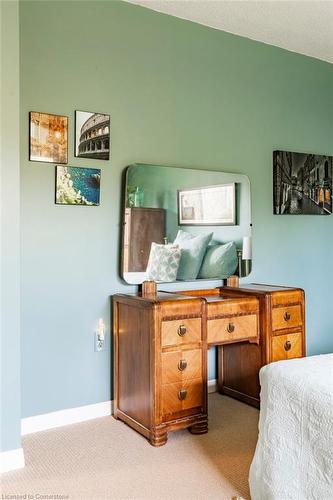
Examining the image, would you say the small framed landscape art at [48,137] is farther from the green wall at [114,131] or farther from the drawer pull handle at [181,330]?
the drawer pull handle at [181,330]

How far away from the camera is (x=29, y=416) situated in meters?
2.73

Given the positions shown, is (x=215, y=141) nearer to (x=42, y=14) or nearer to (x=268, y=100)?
(x=268, y=100)

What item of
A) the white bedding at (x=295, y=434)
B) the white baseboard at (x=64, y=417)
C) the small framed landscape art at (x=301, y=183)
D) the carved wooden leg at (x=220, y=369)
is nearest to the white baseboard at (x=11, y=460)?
the white baseboard at (x=64, y=417)

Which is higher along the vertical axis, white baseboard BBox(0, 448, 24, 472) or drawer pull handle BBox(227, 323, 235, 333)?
drawer pull handle BBox(227, 323, 235, 333)

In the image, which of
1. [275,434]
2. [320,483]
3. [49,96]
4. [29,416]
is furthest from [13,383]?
[49,96]

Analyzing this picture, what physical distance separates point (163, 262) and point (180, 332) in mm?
621

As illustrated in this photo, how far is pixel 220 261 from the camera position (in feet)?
11.0

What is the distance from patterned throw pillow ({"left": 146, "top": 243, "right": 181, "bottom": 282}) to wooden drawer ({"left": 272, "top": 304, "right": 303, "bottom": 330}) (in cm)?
72

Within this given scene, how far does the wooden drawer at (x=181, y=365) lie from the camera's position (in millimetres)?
2562

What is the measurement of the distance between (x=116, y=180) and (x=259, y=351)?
148 centimetres

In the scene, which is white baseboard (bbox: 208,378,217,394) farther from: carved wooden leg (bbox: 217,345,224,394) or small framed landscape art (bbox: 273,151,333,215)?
small framed landscape art (bbox: 273,151,333,215)

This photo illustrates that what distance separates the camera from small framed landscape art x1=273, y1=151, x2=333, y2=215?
3.70m

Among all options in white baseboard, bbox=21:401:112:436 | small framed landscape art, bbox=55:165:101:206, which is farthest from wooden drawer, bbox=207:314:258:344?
small framed landscape art, bbox=55:165:101:206

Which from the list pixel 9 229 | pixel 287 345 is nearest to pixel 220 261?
pixel 287 345
